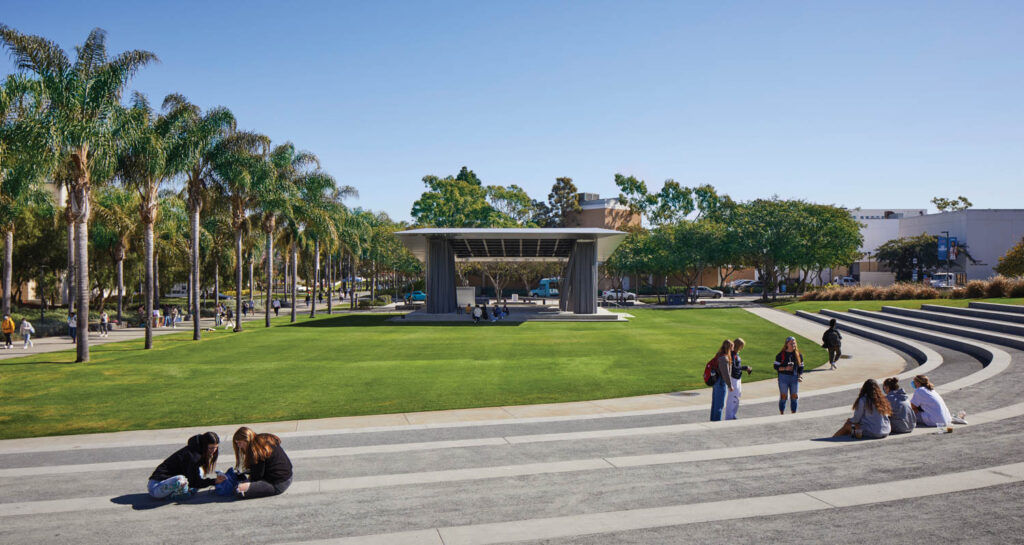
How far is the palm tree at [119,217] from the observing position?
37.3m

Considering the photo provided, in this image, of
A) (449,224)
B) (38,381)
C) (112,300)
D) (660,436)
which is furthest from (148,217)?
(449,224)

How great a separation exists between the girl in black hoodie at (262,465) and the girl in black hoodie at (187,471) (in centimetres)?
47

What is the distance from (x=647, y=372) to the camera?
62.8ft

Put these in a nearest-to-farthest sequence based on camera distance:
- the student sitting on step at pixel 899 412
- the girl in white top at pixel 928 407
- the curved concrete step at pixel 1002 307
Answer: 1. the student sitting on step at pixel 899 412
2. the girl in white top at pixel 928 407
3. the curved concrete step at pixel 1002 307

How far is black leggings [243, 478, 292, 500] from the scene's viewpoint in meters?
7.80

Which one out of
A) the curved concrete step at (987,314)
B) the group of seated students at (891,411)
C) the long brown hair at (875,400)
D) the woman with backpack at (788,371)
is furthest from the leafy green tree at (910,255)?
the long brown hair at (875,400)

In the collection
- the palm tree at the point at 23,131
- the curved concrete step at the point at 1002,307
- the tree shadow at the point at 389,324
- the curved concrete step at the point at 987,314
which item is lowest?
the tree shadow at the point at 389,324

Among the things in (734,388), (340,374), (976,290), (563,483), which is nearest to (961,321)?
(976,290)

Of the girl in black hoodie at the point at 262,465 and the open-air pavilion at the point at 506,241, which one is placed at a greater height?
the open-air pavilion at the point at 506,241

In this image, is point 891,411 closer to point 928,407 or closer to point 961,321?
point 928,407

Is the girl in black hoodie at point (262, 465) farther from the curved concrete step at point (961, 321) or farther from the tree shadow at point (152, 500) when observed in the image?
the curved concrete step at point (961, 321)

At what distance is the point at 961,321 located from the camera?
25875mm

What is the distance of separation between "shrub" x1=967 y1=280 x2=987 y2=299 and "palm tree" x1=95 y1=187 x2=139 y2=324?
158 ft

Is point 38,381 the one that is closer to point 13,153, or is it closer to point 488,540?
point 13,153
